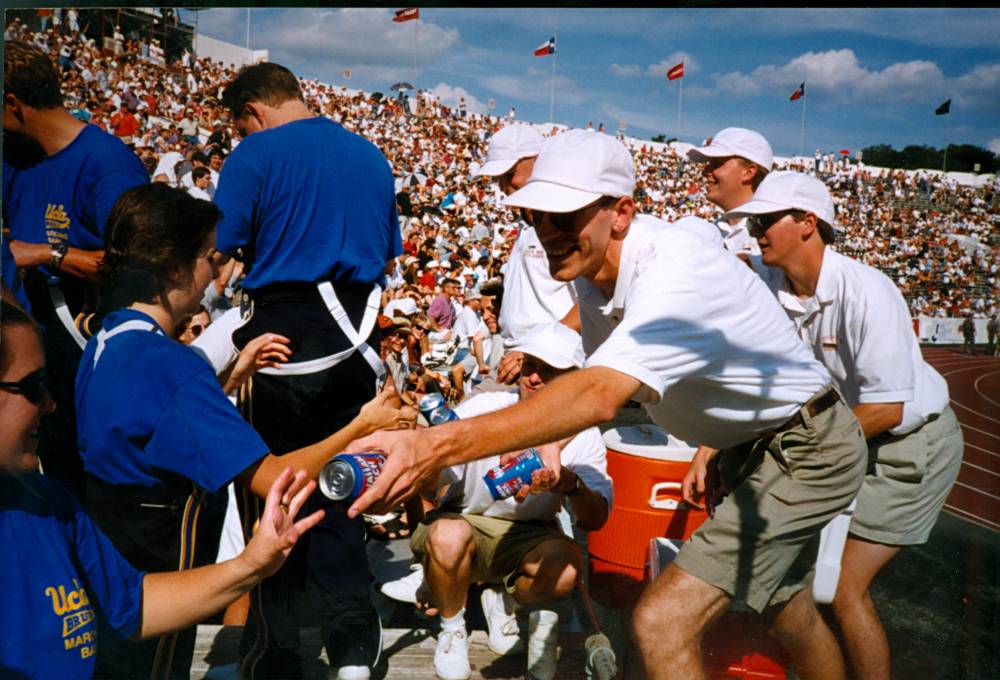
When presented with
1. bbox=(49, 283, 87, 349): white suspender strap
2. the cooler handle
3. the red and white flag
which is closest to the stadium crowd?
bbox=(49, 283, 87, 349): white suspender strap

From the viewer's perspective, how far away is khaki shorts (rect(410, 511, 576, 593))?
2830mm

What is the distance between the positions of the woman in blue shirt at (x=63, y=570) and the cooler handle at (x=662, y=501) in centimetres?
166

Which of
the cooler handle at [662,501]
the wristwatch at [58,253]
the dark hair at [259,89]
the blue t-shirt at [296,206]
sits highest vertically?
the dark hair at [259,89]

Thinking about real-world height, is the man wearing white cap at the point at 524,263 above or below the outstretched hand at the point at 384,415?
above

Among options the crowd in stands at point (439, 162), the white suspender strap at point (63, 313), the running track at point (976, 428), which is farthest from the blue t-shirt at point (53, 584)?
the running track at point (976, 428)

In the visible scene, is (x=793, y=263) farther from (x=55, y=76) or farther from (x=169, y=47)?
(x=55, y=76)

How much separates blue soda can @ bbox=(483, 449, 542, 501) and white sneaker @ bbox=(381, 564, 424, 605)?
932 millimetres

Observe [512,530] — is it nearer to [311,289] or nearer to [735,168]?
[311,289]

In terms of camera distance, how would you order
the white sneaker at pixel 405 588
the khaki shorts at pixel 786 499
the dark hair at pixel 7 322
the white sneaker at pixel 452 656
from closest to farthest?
the dark hair at pixel 7 322, the khaki shorts at pixel 786 499, the white sneaker at pixel 452 656, the white sneaker at pixel 405 588

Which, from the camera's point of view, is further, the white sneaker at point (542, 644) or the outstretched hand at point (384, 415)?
the white sneaker at point (542, 644)

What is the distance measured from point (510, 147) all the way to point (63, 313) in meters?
1.75

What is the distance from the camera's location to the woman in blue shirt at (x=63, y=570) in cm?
160

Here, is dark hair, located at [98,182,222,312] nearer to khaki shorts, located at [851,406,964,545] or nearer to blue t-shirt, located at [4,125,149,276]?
blue t-shirt, located at [4,125,149,276]

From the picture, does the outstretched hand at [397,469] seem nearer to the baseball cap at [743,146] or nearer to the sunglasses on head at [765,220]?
the sunglasses on head at [765,220]
